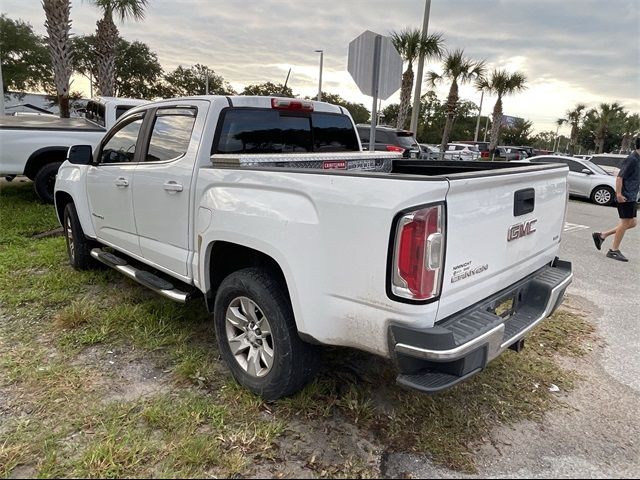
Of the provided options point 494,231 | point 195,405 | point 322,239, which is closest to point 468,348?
point 494,231

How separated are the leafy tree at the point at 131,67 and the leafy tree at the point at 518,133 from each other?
54991mm

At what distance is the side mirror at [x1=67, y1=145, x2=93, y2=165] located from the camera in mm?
4434

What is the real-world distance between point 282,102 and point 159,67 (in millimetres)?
40476

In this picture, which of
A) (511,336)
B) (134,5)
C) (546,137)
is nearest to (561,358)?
(511,336)

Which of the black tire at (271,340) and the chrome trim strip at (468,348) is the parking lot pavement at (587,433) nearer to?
the chrome trim strip at (468,348)

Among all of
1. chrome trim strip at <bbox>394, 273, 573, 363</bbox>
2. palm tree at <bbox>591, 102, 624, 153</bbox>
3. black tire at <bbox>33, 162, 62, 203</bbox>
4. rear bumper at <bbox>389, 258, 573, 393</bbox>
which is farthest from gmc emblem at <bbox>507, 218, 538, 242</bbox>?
palm tree at <bbox>591, 102, 624, 153</bbox>

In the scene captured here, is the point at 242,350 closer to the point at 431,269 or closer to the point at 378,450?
the point at 378,450

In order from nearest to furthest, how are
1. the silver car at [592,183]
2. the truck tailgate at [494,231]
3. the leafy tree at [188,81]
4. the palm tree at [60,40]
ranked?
the truck tailgate at [494,231]
the palm tree at [60,40]
the silver car at [592,183]
the leafy tree at [188,81]

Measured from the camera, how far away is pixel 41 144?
26.1 ft

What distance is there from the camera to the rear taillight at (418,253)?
6.72ft

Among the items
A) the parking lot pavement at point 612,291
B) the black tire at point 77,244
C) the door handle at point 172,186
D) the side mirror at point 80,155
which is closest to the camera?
the door handle at point 172,186

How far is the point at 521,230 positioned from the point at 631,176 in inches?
192

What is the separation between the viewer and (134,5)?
572 inches

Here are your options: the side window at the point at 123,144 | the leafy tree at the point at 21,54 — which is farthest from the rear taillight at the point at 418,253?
the leafy tree at the point at 21,54
